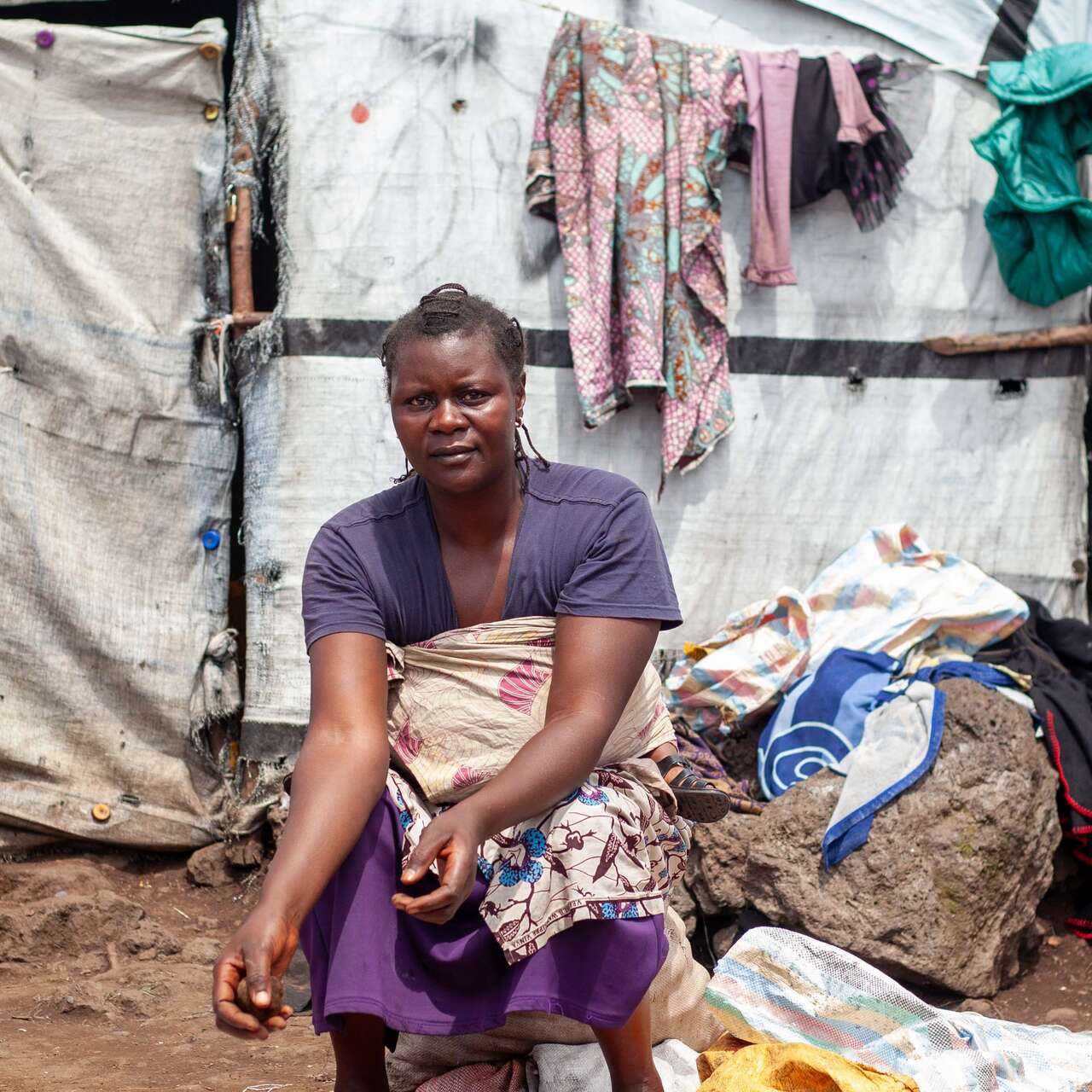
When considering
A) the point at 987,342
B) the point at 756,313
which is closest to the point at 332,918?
the point at 756,313

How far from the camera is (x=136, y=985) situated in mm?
3461

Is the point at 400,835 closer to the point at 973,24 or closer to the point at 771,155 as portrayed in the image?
the point at 771,155

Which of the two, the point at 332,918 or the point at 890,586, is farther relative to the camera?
the point at 890,586

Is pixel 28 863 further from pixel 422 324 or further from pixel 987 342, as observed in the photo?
pixel 987 342

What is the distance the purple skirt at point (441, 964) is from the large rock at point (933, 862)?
157 cm

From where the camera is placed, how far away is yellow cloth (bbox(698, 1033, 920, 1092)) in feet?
7.30

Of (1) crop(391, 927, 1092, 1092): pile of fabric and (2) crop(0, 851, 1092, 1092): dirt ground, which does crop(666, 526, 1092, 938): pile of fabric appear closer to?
(2) crop(0, 851, 1092, 1092): dirt ground

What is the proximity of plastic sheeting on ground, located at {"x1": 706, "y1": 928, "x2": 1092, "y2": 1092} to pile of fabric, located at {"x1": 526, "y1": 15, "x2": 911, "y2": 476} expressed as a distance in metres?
2.00

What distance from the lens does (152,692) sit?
4.34 meters

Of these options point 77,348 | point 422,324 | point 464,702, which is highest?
point 422,324

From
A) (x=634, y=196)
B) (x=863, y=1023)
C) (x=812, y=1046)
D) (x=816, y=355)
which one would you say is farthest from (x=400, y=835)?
(x=816, y=355)

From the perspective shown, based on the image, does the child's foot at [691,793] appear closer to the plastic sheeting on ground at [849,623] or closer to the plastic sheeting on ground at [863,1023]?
the plastic sheeting on ground at [863,1023]

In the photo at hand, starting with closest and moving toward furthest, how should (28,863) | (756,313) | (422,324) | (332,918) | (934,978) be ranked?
(332,918) < (422,324) < (934,978) < (28,863) < (756,313)

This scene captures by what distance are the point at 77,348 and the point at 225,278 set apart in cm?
54
